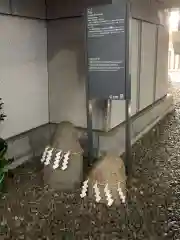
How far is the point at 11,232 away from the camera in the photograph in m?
2.32

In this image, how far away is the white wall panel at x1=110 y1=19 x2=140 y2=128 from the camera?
3781 millimetres

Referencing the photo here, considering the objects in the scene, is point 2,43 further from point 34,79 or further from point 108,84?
point 108,84

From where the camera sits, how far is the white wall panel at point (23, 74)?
3.29 meters

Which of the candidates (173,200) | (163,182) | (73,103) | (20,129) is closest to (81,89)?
(73,103)

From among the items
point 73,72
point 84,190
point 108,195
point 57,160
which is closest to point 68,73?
point 73,72

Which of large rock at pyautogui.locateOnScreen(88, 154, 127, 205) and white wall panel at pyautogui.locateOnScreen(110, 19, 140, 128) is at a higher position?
white wall panel at pyautogui.locateOnScreen(110, 19, 140, 128)

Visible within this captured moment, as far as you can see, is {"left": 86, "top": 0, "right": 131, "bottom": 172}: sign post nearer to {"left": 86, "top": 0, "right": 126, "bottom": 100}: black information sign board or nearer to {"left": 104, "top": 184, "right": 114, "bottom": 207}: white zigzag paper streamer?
{"left": 86, "top": 0, "right": 126, "bottom": 100}: black information sign board

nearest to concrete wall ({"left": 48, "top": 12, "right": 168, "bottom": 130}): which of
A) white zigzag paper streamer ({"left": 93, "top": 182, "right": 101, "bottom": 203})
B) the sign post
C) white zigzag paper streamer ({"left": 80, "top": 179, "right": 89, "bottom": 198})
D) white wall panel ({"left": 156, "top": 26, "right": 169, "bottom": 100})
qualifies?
the sign post

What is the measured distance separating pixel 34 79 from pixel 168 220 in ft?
7.32

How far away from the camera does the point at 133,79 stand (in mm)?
4359

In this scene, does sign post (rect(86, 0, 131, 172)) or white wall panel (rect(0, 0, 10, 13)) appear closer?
sign post (rect(86, 0, 131, 172))

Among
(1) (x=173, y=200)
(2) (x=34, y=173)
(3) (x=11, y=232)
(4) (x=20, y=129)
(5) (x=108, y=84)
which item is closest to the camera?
(3) (x=11, y=232)

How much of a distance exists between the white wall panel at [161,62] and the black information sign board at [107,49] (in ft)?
9.13

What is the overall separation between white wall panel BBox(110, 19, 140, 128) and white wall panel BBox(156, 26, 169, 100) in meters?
1.37
